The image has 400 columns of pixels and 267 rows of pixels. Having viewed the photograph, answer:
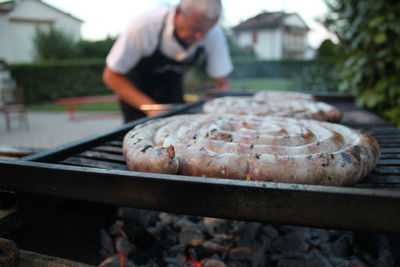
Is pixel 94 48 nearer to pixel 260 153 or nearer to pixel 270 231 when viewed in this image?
pixel 270 231

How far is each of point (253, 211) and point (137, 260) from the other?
41.9 inches

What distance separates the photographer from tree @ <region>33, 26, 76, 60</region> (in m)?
19.7

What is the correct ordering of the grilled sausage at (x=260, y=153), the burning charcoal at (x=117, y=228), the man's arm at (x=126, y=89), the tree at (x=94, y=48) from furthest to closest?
the tree at (x=94, y=48), the man's arm at (x=126, y=89), the burning charcoal at (x=117, y=228), the grilled sausage at (x=260, y=153)

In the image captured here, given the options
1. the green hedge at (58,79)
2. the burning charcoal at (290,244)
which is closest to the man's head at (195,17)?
the burning charcoal at (290,244)

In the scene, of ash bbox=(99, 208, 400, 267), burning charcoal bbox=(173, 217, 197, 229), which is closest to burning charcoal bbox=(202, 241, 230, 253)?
ash bbox=(99, 208, 400, 267)

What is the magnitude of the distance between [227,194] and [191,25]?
2510mm

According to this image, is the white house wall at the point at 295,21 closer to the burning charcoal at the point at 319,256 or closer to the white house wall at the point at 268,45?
the burning charcoal at the point at 319,256

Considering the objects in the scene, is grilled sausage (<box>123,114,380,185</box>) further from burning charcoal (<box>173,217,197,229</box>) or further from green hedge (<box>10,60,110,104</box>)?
green hedge (<box>10,60,110,104</box>)

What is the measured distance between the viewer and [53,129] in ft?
29.1

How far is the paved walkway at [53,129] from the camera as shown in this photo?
7387 mm

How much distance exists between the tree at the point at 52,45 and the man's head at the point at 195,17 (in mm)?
18845

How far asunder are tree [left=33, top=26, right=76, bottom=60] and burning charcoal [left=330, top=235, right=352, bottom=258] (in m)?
21.0

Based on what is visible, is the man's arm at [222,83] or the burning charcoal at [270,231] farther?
the man's arm at [222,83]

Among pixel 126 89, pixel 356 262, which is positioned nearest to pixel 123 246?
pixel 356 262
